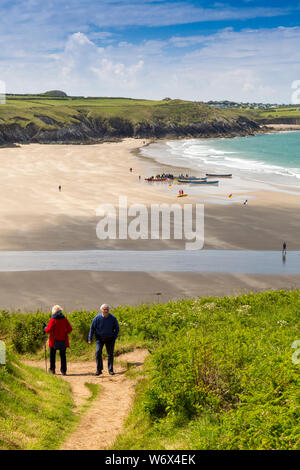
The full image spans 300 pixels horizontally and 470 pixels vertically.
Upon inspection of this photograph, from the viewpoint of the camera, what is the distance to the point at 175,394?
7230 millimetres

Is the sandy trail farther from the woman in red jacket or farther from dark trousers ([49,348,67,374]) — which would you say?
the woman in red jacket

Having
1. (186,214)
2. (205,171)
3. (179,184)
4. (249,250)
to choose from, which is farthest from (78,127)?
(249,250)

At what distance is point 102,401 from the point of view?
9.00 metres

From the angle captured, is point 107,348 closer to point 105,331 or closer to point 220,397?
point 105,331

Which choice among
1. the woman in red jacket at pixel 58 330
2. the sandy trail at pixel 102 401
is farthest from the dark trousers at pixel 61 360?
the sandy trail at pixel 102 401

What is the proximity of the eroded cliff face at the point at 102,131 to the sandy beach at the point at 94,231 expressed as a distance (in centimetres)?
6733

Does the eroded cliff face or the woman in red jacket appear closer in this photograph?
the woman in red jacket

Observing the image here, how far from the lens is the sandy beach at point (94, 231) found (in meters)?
21.6

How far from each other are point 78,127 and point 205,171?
97.4 metres

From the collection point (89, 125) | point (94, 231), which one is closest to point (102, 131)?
point (89, 125)

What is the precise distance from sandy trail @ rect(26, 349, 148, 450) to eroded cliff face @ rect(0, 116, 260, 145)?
391ft

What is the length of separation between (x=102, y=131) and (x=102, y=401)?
555 ft

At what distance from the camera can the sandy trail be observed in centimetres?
701

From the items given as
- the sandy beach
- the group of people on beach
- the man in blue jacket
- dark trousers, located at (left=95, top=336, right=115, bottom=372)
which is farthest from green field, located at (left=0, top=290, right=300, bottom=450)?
the sandy beach
